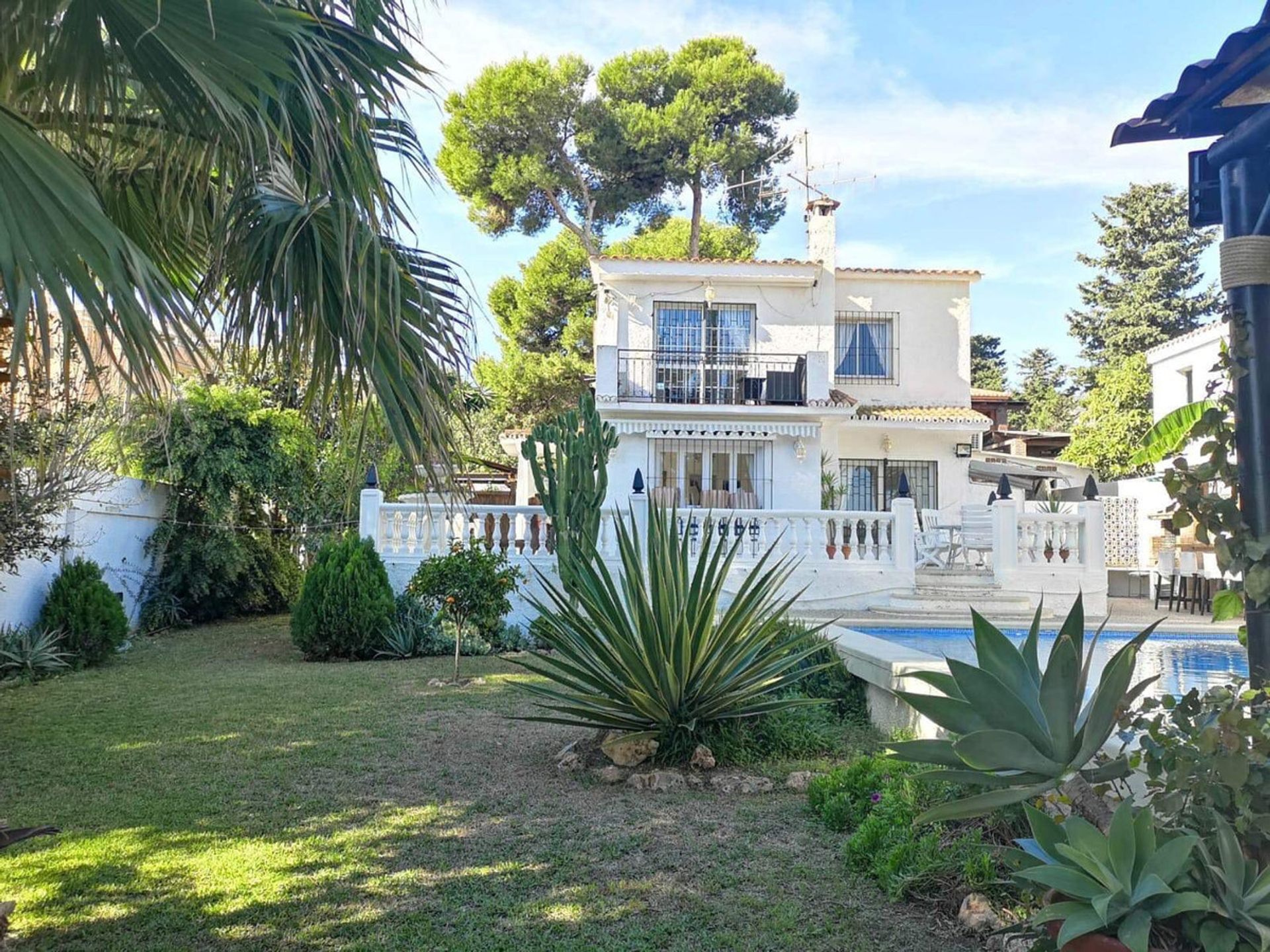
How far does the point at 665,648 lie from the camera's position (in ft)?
20.3

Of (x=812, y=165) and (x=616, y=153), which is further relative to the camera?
(x=616, y=153)

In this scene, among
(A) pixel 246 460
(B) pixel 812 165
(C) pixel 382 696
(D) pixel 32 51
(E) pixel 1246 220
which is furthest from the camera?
(B) pixel 812 165

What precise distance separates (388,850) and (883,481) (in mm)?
20150

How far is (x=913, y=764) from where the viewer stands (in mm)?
5367

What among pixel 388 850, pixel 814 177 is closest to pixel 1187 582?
pixel 814 177

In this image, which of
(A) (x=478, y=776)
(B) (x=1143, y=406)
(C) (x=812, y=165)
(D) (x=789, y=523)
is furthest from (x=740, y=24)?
(A) (x=478, y=776)

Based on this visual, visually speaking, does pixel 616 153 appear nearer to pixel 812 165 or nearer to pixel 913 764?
pixel 812 165

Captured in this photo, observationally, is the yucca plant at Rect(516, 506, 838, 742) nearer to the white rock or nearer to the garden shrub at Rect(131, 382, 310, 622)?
the white rock

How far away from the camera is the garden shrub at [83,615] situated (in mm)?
11594

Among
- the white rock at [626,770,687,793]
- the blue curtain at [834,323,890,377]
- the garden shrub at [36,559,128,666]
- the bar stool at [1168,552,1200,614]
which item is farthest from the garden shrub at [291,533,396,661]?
the bar stool at [1168,552,1200,614]

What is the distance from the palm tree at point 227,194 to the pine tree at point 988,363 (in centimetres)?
5127

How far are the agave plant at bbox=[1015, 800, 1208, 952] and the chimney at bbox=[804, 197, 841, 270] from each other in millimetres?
21877

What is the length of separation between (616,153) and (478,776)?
27086 millimetres

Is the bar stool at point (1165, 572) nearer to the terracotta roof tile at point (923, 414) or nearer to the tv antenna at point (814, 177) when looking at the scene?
the terracotta roof tile at point (923, 414)
